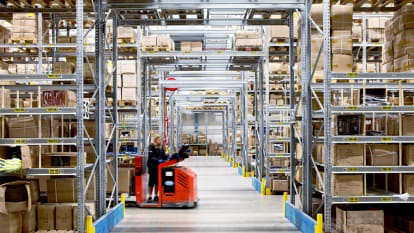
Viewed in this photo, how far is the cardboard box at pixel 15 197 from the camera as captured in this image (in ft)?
22.4

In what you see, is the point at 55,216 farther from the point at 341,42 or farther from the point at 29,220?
the point at 341,42

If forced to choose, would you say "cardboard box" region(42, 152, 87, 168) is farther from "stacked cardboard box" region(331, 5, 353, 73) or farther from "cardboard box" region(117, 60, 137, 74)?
"cardboard box" region(117, 60, 137, 74)

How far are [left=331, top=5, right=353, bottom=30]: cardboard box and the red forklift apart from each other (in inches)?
201

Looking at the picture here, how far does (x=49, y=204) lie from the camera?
790 cm

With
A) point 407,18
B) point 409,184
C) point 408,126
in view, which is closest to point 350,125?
point 408,126

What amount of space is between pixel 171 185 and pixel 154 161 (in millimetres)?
724

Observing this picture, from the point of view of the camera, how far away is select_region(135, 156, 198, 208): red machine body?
1134 centimetres

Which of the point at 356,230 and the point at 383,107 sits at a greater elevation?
the point at 383,107

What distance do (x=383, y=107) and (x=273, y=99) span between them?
1067cm

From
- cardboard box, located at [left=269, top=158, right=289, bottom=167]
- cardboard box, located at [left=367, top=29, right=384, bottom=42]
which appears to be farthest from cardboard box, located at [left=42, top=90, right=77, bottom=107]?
cardboard box, located at [left=367, top=29, right=384, bottom=42]

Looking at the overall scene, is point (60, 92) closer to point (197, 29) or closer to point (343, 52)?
point (343, 52)

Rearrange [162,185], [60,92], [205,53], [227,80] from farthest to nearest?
[227,80] → [205,53] → [162,185] → [60,92]

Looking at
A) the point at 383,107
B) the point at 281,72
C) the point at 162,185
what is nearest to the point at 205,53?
the point at 281,72

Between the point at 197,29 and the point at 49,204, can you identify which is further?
the point at 197,29
